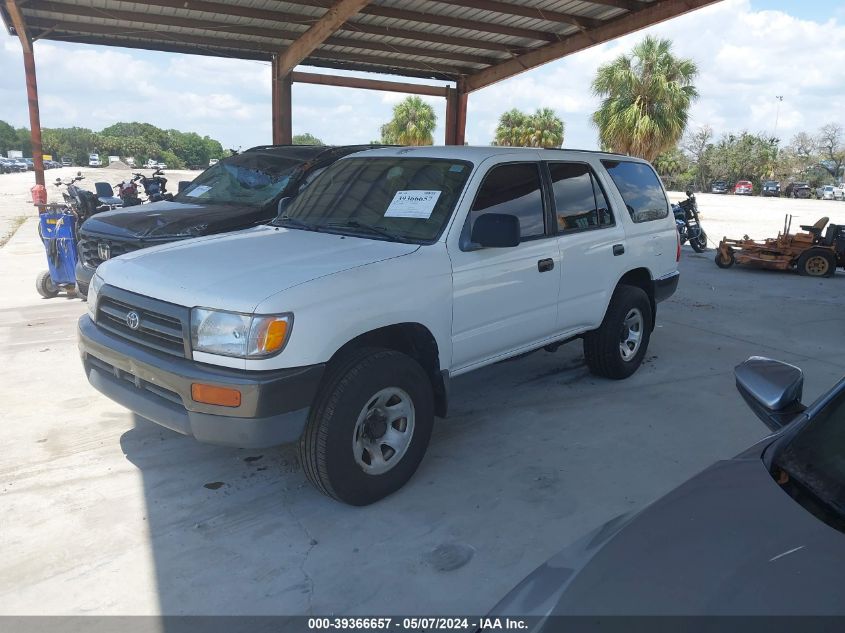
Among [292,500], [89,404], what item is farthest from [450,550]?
[89,404]

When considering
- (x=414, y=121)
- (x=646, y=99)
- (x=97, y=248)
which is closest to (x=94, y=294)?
(x=97, y=248)

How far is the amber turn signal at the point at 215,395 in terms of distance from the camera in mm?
2949

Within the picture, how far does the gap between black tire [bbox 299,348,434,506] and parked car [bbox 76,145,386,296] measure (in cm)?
339

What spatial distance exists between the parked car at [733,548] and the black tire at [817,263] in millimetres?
10994

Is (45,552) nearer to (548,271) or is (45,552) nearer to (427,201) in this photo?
(427,201)

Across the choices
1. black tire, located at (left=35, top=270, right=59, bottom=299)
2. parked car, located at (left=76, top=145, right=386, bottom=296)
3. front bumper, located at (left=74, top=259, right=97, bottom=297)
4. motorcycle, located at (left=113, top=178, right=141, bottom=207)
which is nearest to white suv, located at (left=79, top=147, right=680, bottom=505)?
parked car, located at (left=76, top=145, right=386, bottom=296)

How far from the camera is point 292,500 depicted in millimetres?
3592

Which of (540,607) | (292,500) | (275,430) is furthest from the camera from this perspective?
(292,500)

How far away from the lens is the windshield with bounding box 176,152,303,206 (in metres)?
6.95

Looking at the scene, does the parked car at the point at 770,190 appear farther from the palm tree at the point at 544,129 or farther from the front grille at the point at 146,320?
the front grille at the point at 146,320

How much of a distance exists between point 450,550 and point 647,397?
2.77m

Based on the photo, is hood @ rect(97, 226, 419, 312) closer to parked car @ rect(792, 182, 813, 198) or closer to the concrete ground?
the concrete ground

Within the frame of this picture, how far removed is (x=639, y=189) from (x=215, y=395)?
419cm

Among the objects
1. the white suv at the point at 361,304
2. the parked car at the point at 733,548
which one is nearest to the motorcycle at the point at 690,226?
the white suv at the point at 361,304
